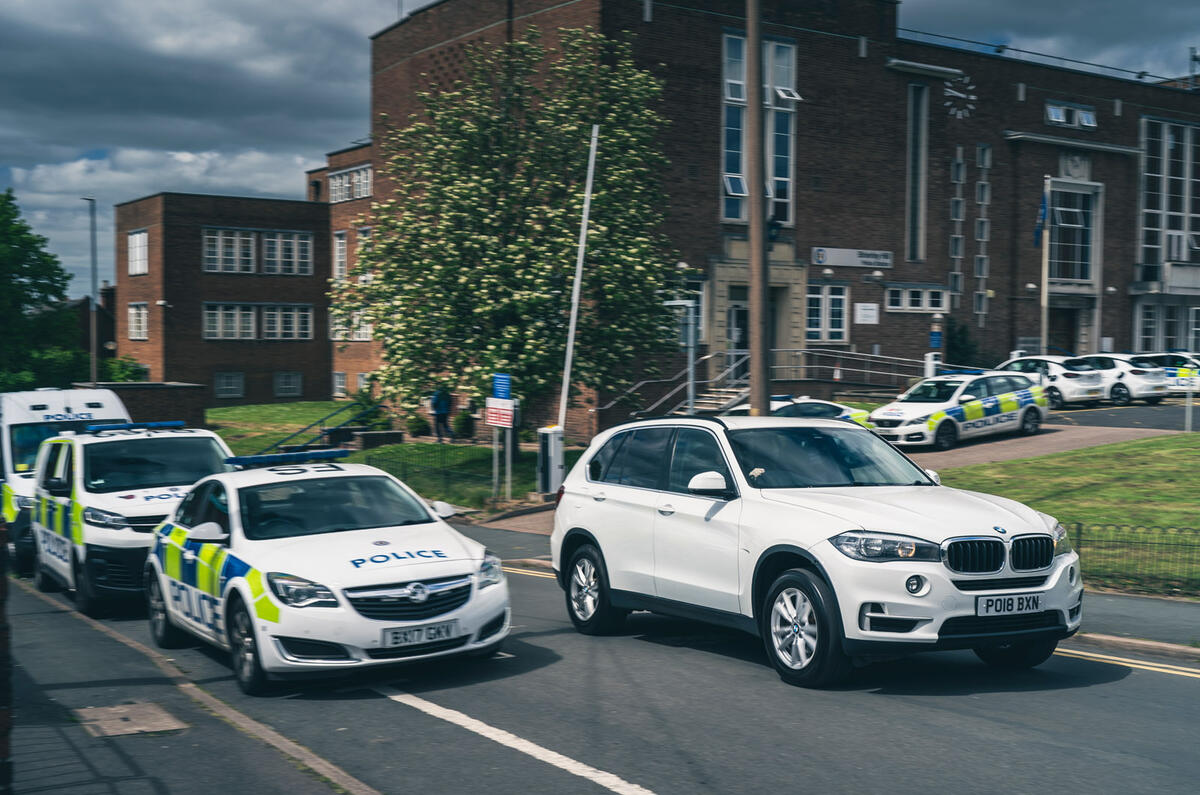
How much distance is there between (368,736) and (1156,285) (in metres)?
46.6

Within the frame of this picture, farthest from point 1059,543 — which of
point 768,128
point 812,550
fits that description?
point 768,128

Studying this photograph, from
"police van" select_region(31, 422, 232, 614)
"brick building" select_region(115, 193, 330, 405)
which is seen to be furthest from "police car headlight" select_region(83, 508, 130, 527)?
"brick building" select_region(115, 193, 330, 405)

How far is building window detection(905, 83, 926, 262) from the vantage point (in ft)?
130

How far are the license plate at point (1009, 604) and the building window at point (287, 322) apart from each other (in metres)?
55.1

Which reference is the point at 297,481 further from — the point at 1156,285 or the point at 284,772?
the point at 1156,285

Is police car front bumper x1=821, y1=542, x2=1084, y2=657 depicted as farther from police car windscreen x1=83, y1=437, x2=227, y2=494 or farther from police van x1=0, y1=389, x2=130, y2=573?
police van x1=0, y1=389, x2=130, y2=573

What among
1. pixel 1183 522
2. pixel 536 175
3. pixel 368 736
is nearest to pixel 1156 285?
pixel 536 175

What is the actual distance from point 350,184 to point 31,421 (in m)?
45.4

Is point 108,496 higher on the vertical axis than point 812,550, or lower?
lower

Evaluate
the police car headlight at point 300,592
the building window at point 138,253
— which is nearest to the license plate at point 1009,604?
the police car headlight at point 300,592

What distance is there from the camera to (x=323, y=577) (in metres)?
7.62

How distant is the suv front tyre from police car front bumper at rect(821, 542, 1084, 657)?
113 mm

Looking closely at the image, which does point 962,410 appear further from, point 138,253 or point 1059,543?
point 138,253

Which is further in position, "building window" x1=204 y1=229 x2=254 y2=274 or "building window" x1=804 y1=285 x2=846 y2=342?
"building window" x1=204 y1=229 x2=254 y2=274
